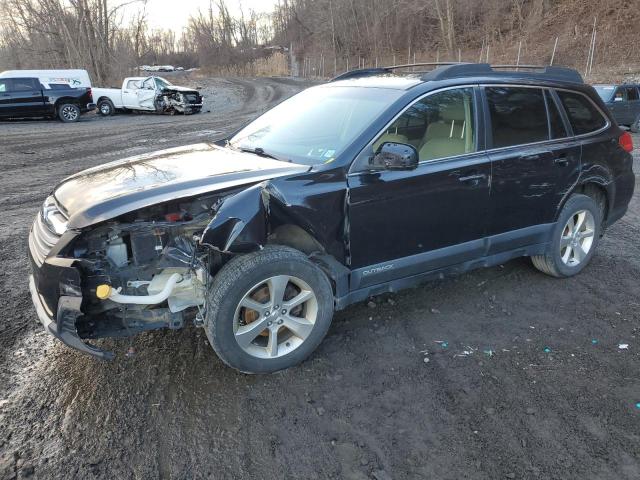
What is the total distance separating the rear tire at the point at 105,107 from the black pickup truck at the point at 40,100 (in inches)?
89.9

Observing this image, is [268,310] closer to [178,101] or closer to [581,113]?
[581,113]

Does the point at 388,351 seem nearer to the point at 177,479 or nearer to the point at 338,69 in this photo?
the point at 177,479

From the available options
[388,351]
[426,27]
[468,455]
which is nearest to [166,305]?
[388,351]

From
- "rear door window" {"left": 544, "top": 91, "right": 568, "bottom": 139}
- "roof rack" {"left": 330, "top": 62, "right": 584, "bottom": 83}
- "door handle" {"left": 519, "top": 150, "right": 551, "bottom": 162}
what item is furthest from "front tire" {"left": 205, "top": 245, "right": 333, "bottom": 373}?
"rear door window" {"left": 544, "top": 91, "right": 568, "bottom": 139}

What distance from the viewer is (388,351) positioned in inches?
136

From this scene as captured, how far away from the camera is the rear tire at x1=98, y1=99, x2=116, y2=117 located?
71.9 ft

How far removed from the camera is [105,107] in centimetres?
2200

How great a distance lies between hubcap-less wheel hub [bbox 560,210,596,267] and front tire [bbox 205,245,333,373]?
2.61 meters

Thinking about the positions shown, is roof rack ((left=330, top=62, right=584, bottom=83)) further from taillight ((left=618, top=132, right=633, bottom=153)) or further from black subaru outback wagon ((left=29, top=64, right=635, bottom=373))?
taillight ((left=618, top=132, right=633, bottom=153))

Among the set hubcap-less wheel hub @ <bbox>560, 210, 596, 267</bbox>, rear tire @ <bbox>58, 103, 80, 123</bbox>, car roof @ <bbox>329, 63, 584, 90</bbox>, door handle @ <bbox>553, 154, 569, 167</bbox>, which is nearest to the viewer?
car roof @ <bbox>329, 63, 584, 90</bbox>

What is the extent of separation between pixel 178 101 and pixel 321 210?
2011cm

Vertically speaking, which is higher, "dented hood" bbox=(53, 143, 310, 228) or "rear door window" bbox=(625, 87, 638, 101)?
"dented hood" bbox=(53, 143, 310, 228)

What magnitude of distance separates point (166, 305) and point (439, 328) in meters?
2.05

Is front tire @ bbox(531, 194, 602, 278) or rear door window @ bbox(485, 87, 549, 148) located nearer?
rear door window @ bbox(485, 87, 549, 148)
